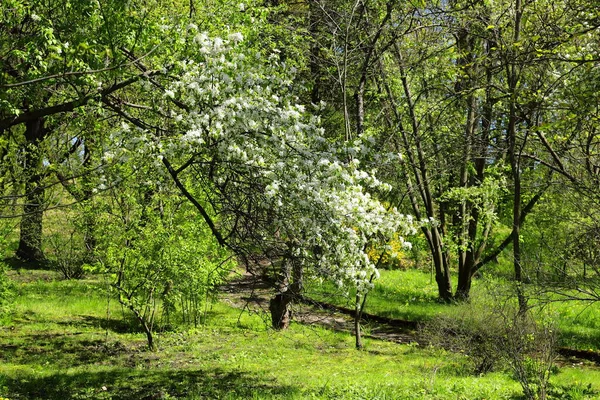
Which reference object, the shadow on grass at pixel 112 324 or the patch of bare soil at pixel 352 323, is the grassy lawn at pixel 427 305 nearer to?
the patch of bare soil at pixel 352 323

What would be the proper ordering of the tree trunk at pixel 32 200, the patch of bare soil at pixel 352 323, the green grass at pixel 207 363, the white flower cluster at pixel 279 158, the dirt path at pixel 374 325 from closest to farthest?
the white flower cluster at pixel 279 158, the green grass at pixel 207 363, the dirt path at pixel 374 325, the tree trunk at pixel 32 200, the patch of bare soil at pixel 352 323

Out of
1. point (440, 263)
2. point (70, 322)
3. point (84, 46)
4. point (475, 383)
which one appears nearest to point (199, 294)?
point (70, 322)

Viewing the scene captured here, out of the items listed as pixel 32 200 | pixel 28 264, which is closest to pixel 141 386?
pixel 32 200

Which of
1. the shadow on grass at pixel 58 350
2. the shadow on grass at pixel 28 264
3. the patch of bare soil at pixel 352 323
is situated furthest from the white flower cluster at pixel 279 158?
the shadow on grass at pixel 28 264

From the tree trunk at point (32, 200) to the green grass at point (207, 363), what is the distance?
229 centimetres

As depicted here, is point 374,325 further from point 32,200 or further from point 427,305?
point 32,200

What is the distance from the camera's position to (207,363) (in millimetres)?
11977

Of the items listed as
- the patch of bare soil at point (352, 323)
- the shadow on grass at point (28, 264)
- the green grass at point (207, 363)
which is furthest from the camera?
the shadow on grass at point (28, 264)

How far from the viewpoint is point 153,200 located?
12.6 m

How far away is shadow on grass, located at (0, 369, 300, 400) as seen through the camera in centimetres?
897

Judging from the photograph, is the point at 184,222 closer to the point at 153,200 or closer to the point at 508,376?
the point at 153,200

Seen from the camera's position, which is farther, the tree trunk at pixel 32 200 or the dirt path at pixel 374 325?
the tree trunk at pixel 32 200

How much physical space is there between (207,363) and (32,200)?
26.2ft

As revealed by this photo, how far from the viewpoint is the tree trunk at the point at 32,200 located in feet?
48.5
